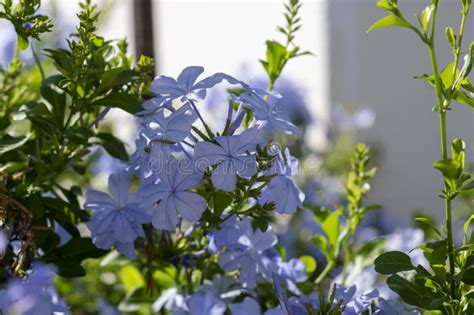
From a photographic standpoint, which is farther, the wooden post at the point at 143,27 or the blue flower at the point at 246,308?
the wooden post at the point at 143,27

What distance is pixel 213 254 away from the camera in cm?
93

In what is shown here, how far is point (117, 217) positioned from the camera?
2.89 feet

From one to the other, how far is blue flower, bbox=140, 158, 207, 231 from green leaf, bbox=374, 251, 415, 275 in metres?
0.18

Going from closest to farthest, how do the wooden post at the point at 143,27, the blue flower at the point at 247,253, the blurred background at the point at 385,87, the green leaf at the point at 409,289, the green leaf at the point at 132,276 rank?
the green leaf at the point at 409,289, the blue flower at the point at 247,253, the green leaf at the point at 132,276, the wooden post at the point at 143,27, the blurred background at the point at 385,87

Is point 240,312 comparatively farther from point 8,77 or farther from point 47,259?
point 8,77

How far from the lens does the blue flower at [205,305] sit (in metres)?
0.77

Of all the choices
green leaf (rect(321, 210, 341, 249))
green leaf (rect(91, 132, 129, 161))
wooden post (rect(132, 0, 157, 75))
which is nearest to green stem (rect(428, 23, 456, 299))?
green leaf (rect(321, 210, 341, 249))

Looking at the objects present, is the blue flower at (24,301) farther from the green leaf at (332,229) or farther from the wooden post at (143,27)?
the wooden post at (143,27)

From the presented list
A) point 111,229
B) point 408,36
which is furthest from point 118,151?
point 408,36

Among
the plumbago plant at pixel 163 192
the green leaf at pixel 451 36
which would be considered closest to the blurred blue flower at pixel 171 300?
the plumbago plant at pixel 163 192

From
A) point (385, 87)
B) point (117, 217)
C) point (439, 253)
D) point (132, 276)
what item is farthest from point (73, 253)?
point (385, 87)

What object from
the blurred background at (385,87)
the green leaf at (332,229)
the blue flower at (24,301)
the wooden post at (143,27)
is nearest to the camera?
the blue flower at (24,301)

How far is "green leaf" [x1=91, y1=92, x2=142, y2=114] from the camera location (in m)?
0.85

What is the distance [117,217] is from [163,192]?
0.39ft
